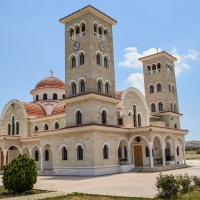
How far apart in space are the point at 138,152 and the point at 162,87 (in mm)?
10839

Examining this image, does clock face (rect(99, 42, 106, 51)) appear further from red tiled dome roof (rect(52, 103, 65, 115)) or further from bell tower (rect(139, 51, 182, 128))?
bell tower (rect(139, 51, 182, 128))

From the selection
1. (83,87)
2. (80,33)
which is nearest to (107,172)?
(83,87)

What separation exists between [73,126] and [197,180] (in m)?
13.0

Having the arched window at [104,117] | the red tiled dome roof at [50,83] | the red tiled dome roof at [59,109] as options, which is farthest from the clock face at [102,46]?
the red tiled dome roof at [50,83]

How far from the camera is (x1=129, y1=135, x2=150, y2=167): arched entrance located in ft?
88.7

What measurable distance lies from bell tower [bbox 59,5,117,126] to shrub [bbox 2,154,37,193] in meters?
9.79

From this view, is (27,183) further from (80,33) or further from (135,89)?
(135,89)

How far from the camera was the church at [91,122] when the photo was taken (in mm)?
22531

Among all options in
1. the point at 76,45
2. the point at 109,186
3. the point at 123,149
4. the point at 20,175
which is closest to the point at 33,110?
the point at 76,45

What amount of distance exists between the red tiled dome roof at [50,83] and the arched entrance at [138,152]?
46.2 ft

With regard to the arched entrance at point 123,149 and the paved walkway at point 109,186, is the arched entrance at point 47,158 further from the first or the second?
the paved walkway at point 109,186

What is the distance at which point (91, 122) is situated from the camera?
74.0 feet

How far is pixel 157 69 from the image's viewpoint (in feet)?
116

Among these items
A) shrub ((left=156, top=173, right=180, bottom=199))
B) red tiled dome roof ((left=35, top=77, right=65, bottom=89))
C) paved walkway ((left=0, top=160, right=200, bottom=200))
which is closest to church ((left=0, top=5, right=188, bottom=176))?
red tiled dome roof ((left=35, top=77, right=65, bottom=89))
